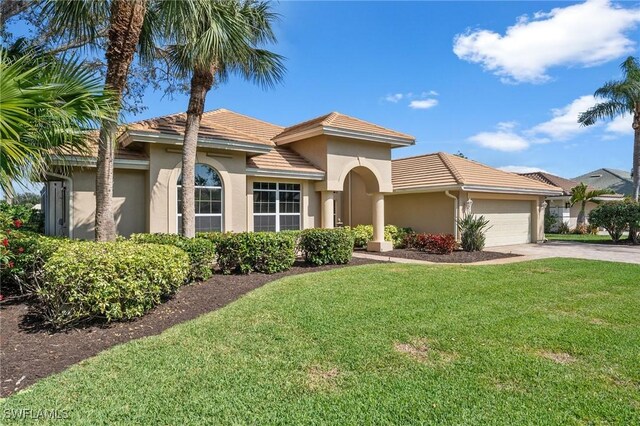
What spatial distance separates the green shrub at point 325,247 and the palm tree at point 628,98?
26.2 meters

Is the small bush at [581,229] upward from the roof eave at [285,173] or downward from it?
downward

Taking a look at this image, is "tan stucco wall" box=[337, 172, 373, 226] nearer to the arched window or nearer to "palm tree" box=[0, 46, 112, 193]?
the arched window

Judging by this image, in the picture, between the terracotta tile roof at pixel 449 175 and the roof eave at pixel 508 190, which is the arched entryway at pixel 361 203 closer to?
the terracotta tile roof at pixel 449 175

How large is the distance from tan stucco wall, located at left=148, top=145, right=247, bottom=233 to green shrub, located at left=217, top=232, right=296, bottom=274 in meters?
3.48

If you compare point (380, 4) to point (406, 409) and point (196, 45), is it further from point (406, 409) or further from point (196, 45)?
point (406, 409)

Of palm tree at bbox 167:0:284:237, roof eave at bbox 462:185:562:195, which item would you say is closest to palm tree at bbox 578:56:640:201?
roof eave at bbox 462:185:562:195

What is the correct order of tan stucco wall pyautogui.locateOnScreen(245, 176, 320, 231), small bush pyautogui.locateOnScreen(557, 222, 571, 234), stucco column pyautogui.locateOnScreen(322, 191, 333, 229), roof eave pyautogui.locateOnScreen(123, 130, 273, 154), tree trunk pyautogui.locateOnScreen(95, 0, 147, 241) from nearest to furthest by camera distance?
tree trunk pyautogui.locateOnScreen(95, 0, 147, 241)
roof eave pyautogui.locateOnScreen(123, 130, 273, 154)
tan stucco wall pyautogui.locateOnScreen(245, 176, 320, 231)
stucco column pyautogui.locateOnScreen(322, 191, 333, 229)
small bush pyautogui.locateOnScreen(557, 222, 571, 234)

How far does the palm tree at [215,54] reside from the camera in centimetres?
1038

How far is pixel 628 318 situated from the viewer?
7242 millimetres

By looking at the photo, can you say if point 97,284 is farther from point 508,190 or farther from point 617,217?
point 617,217

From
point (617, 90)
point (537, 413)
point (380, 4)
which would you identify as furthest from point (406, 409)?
point (617, 90)

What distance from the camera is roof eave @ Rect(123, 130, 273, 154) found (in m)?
12.3

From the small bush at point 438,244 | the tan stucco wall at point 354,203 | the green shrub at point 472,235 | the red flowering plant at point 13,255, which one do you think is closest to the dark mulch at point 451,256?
the small bush at point 438,244

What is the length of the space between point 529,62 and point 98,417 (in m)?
17.6
